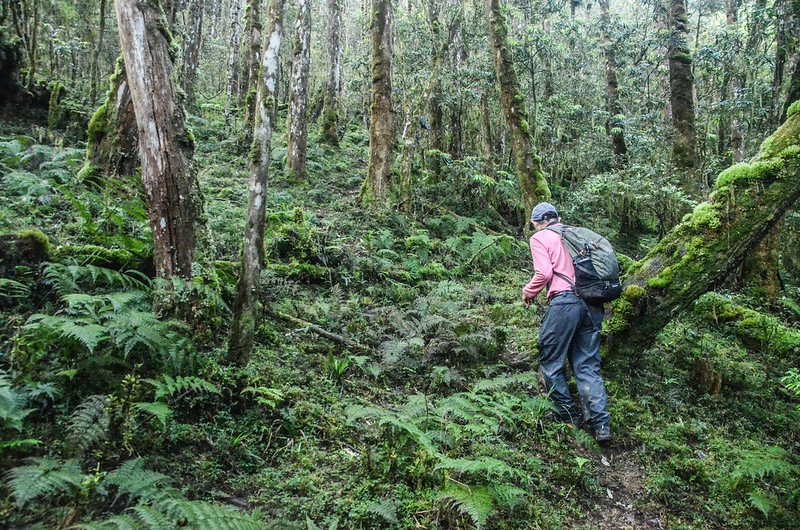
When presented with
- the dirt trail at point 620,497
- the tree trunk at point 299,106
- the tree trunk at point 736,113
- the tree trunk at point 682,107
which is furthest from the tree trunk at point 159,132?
the tree trunk at point 736,113

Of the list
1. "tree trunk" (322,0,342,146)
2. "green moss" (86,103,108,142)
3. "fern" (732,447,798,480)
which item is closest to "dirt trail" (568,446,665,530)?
"fern" (732,447,798,480)

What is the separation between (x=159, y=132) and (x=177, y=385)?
8.04 ft

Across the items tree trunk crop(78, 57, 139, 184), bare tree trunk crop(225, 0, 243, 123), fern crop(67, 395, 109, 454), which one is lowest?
fern crop(67, 395, 109, 454)

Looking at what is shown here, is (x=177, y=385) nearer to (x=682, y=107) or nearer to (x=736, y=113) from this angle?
(x=682, y=107)

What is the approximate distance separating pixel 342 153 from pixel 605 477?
14687 millimetres

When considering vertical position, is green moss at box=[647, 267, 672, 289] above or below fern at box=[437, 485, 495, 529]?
above

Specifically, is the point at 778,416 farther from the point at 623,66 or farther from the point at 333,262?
the point at 623,66

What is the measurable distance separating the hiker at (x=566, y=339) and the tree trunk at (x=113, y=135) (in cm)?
619

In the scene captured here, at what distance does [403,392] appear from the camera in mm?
5457

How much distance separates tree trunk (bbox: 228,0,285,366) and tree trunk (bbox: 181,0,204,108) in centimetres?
1358

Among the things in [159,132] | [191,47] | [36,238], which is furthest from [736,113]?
[191,47]

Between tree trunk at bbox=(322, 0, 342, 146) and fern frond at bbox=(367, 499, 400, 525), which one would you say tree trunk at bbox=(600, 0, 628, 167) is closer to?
tree trunk at bbox=(322, 0, 342, 146)

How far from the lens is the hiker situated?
5.14 m

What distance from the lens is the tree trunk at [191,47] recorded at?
17203 mm
